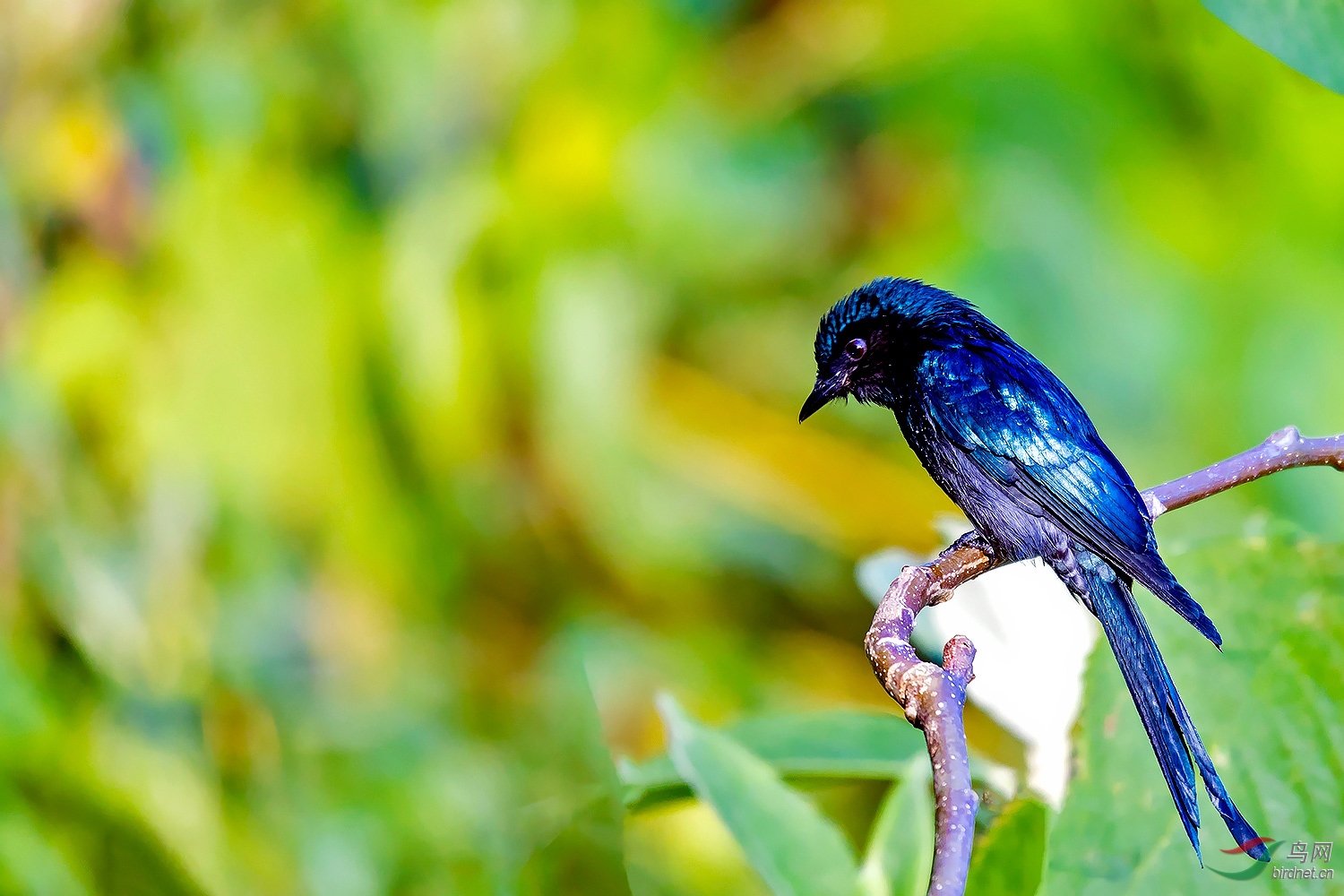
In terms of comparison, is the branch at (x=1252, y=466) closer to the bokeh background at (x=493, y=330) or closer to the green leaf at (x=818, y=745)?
the green leaf at (x=818, y=745)

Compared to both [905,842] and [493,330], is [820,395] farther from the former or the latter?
[493,330]

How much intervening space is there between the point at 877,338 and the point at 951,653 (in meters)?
0.06

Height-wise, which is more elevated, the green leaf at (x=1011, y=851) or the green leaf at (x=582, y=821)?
the green leaf at (x=582, y=821)

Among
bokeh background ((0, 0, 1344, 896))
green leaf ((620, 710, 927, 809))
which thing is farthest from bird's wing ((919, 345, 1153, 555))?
bokeh background ((0, 0, 1344, 896))

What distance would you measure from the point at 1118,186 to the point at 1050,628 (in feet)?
2.33

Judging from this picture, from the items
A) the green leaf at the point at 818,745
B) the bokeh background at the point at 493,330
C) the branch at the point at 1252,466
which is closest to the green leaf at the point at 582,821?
the green leaf at the point at 818,745

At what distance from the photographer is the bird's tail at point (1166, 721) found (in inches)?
6.0

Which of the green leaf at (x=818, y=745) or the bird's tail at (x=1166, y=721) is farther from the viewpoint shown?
the green leaf at (x=818, y=745)

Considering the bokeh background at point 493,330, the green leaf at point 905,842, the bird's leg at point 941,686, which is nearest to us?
the bird's leg at point 941,686

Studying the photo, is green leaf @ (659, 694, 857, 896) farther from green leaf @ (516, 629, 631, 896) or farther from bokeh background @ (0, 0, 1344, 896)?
bokeh background @ (0, 0, 1344, 896)

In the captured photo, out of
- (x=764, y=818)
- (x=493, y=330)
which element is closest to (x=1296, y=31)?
(x=764, y=818)

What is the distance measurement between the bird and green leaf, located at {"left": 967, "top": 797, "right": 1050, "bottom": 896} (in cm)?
4

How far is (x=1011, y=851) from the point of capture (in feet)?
0.70

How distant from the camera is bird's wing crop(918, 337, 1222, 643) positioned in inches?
7.5
